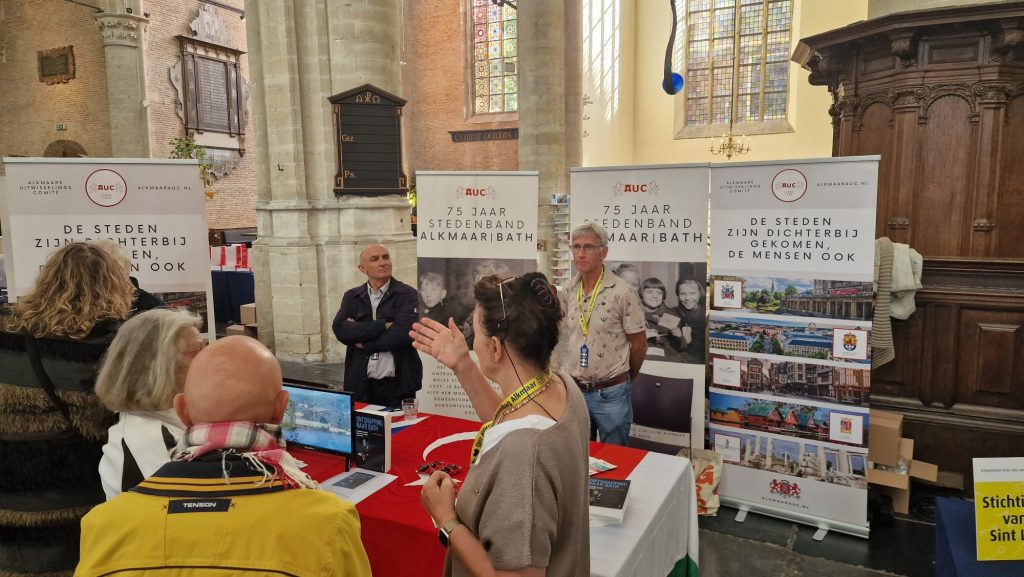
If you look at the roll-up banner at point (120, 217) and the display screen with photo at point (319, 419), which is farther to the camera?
the roll-up banner at point (120, 217)

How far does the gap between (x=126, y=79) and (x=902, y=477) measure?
1492 cm

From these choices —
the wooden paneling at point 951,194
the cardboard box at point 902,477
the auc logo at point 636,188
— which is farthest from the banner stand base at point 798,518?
the auc logo at point 636,188

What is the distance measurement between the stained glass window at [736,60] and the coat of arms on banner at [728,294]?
55.1 ft

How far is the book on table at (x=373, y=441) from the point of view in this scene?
99.0 inches

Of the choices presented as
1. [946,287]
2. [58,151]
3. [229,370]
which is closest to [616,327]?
[946,287]

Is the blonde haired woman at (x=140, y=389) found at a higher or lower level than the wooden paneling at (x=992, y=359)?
higher

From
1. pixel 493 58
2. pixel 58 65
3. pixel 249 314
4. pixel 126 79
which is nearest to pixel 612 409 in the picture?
pixel 249 314

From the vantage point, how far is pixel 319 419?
8.45 feet

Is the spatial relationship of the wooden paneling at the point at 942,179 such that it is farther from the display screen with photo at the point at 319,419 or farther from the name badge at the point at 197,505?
the name badge at the point at 197,505

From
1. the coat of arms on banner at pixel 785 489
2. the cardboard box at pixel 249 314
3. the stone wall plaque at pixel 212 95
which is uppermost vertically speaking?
the stone wall plaque at pixel 212 95

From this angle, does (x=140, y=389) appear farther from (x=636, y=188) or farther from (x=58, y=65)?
(x=58, y=65)

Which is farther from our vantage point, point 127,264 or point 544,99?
point 544,99

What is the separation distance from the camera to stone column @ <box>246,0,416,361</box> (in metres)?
7.50

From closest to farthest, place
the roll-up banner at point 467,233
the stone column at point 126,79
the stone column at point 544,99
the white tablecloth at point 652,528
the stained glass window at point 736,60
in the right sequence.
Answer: the white tablecloth at point 652,528 → the roll-up banner at point 467,233 → the stone column at point 544,99 → the stone column at point 126,79 → the stained glass window at point 736,60
